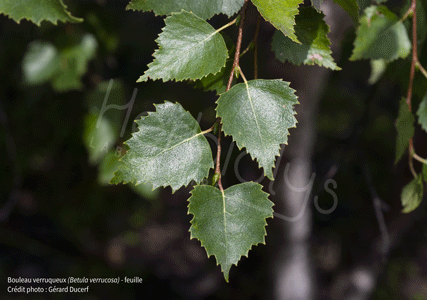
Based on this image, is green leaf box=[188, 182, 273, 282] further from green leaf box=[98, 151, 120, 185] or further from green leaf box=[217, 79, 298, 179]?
green leaf box=[98, 151, 120, 185]

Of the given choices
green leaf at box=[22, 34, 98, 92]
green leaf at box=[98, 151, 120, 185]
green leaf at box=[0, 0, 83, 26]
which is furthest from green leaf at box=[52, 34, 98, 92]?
green leaf at box=[0, 0, 83, 26]

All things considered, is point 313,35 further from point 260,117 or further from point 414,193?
point 414,193

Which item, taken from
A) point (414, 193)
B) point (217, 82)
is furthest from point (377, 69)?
point (217, 82)

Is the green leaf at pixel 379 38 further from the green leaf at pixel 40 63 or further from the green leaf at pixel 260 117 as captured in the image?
the green leaf at pixel 40 63

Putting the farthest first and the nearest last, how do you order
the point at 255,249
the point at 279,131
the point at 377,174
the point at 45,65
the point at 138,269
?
the point at 377,174
the point at 138,269
the point at 255,249
the point at 45,65
the point at 279,131

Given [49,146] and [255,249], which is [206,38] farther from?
[255,249]

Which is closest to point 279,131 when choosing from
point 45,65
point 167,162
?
point 167,162
